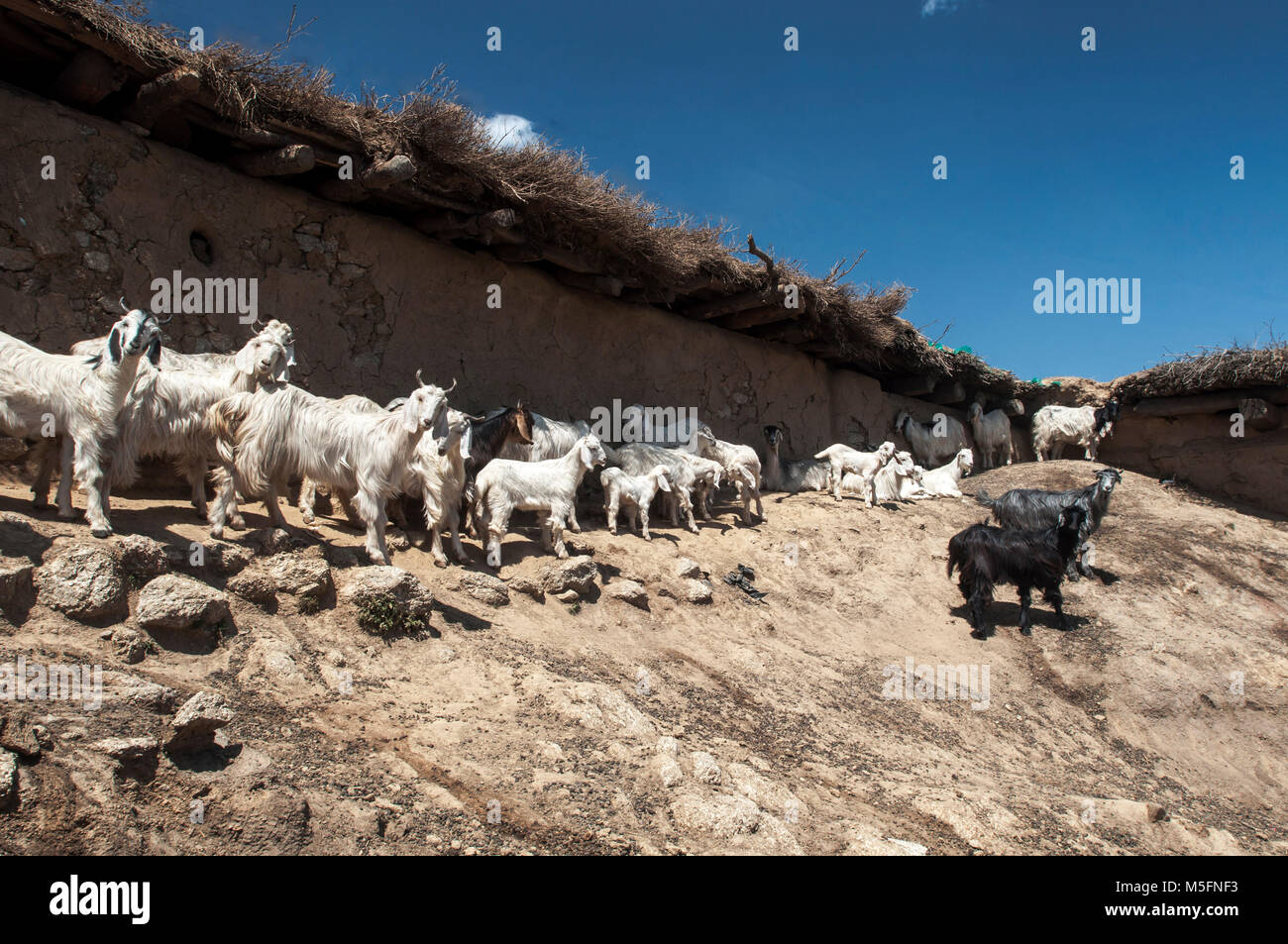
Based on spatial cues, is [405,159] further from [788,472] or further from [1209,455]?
[1209,455]

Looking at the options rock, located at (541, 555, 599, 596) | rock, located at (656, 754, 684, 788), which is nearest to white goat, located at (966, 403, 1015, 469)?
rock, located at (541, 555, 599, 596)

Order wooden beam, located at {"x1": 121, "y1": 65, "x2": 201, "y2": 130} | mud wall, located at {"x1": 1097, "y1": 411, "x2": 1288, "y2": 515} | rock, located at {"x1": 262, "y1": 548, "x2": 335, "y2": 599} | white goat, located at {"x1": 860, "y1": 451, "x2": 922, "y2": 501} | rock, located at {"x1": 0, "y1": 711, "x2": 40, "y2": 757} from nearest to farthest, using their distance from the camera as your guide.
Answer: rock, located at {"x1": 0, "y1": 711, "x2": 40, "y2": 757} → rock, located at {"x1": 262, "y1": 548, "x2": 335, "y2": 599} → wooden beam, located at {"x1": 121, "y1": 65, "x2": 201, "y2": 130} → white goat, located at {"x1": 860, "y1": 451, "x2": 922, "y2": 501} → mud wall, located at {"x1": 1097, "y1": 411, "x2": 1288, "y2": 515}

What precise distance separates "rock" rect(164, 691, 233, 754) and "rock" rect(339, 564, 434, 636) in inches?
61.4

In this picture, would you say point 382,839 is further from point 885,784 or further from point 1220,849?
point 1220,849

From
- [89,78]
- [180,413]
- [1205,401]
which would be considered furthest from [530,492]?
[1205,401]

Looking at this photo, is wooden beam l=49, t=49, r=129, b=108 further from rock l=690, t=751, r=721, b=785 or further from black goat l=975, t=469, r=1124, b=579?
black goat l=975, t=469, r=1124, b=579

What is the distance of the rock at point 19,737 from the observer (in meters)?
3.24

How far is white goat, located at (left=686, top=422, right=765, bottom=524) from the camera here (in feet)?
35.6

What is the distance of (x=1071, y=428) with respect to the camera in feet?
58.6

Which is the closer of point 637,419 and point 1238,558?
point 637,419

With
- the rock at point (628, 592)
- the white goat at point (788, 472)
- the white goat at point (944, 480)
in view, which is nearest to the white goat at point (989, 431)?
the white goat at point (944, 480)
